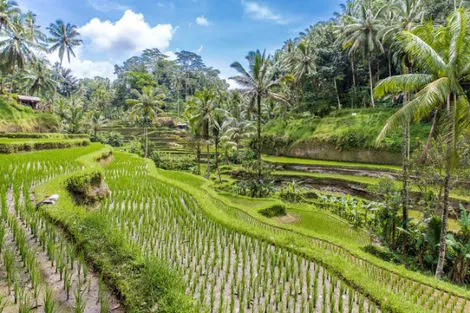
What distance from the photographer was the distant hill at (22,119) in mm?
23328

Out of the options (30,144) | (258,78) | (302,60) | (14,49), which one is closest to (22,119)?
(14,49)

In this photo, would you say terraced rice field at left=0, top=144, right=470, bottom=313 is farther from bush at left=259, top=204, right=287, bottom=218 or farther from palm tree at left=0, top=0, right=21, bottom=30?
palm tree at left=0, top=0, right=21, bottom=30

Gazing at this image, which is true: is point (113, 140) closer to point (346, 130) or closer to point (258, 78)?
point (258, 78)

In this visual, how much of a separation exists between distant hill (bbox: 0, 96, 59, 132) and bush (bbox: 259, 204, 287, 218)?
23.5m

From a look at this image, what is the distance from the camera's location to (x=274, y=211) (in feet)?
45.9

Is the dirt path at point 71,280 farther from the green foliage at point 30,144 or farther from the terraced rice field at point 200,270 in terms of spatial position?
the green foliage at point 30,144

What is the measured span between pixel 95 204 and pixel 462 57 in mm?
11839

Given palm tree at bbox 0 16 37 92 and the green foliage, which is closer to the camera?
the green foliage

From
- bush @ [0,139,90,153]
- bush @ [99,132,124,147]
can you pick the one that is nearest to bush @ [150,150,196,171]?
bush @ [0,139,90,153]

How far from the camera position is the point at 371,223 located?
13383 millimetres

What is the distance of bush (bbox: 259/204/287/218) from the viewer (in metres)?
13.5

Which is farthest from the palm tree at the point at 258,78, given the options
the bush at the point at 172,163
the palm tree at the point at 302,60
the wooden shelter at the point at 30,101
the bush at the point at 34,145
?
the wooden shelter at the point at 30,101

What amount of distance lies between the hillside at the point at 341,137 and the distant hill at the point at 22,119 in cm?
2577

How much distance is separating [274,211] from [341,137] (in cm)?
1673
